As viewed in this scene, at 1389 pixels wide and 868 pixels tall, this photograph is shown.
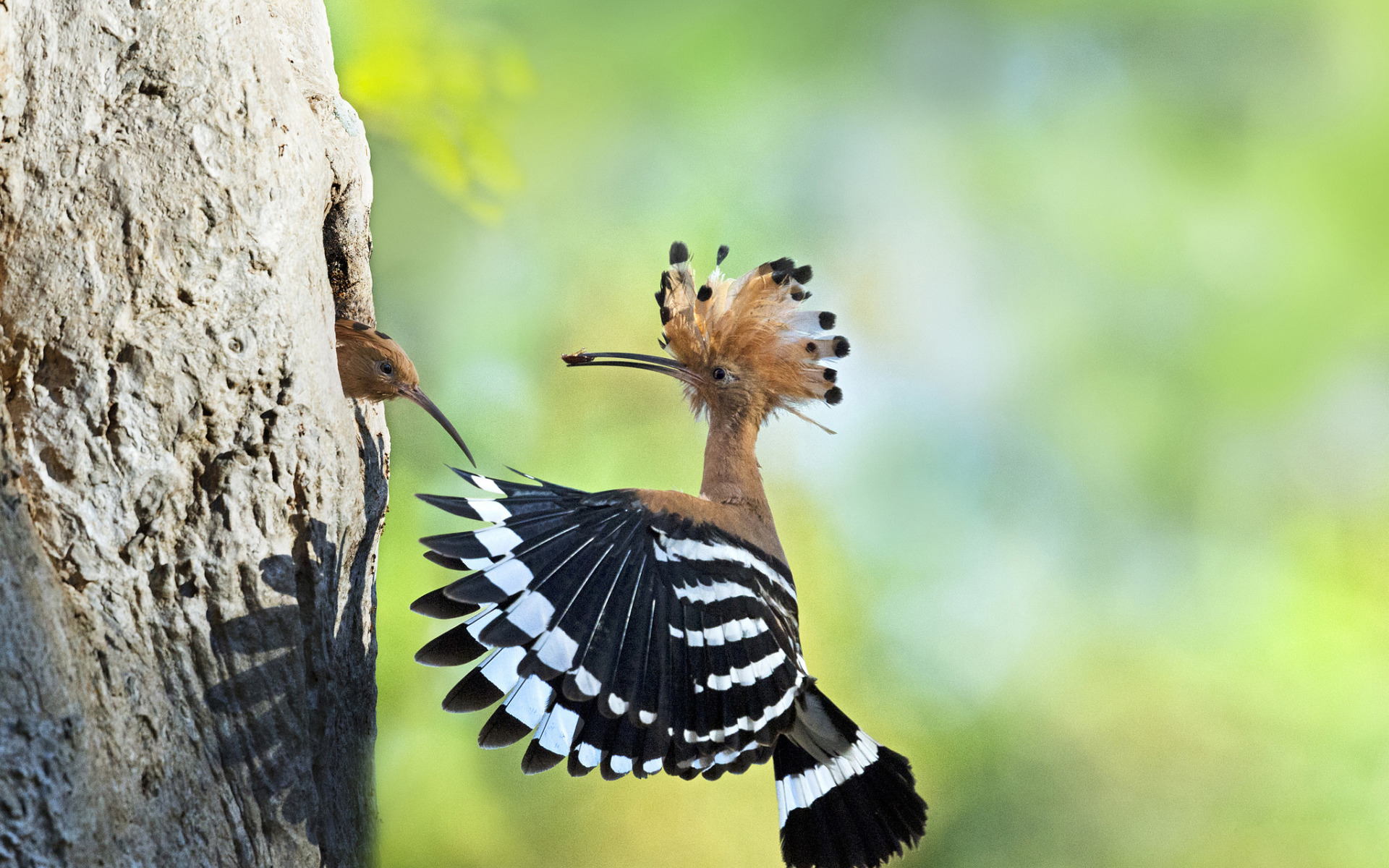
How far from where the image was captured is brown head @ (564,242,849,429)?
1599mm

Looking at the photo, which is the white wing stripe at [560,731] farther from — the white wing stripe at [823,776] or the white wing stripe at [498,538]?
the white wing stripe at [823,776]

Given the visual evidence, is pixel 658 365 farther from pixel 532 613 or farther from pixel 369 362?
pixel 532 613

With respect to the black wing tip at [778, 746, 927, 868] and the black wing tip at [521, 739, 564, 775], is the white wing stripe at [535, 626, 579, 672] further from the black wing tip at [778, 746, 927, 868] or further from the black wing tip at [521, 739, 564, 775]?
the black wing tip at [778, 746, 927, 868]

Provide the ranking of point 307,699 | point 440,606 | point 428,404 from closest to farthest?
point 440,606 → point 307,699 → point 428,404

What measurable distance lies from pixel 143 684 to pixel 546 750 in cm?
41

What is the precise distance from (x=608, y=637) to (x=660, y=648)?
0.06m

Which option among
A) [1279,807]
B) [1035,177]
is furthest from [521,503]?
[1279,807]

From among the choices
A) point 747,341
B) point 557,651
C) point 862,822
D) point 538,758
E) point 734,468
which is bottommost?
point 862,822

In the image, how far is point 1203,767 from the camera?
3133 millimetres

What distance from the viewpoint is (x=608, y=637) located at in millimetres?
1155

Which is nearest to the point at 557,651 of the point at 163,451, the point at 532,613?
the point at 532,613

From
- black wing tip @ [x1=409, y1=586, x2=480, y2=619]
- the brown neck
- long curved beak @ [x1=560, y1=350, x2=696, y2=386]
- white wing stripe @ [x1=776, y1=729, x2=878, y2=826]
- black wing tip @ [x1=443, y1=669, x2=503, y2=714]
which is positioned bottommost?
white wing stripe @ [x1=776, y1=729, x2=878, y2=826]

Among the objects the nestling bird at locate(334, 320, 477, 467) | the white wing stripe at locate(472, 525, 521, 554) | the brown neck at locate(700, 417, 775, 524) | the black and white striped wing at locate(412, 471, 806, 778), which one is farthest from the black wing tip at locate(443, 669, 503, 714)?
the nestling bird at locate(334, 320, 477, 467)

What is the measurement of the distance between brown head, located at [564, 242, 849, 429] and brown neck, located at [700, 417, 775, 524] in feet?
0.04
